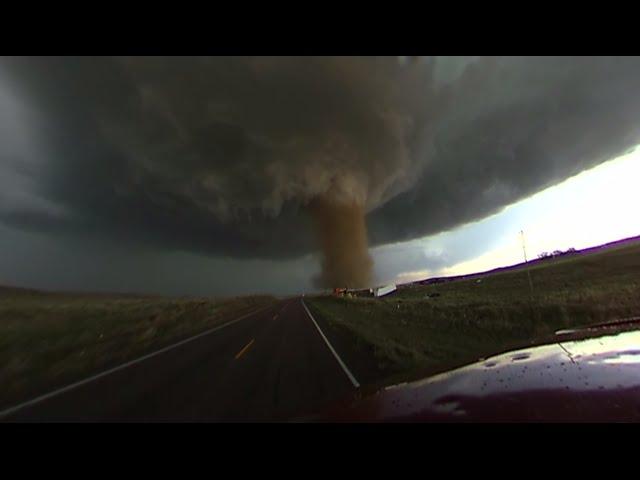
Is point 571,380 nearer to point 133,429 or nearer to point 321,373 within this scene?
point 321,373

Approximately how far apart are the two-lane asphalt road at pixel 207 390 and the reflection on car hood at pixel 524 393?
1.30m

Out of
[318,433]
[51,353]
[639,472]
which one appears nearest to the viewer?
[639,472]

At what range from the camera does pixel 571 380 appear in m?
4.80

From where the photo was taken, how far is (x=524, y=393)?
14.3ft

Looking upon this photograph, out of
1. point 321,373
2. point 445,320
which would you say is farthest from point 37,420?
point 445,320

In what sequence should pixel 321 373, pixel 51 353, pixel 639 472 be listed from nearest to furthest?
1. pixel 639 472
2. pixel 321 373
3. pixel 51 353

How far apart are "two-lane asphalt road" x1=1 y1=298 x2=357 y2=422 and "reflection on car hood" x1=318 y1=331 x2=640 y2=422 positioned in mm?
1297

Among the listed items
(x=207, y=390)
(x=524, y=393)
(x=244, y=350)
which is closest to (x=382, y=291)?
(x=244, y=350)

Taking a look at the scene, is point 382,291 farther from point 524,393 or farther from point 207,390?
point 524,393

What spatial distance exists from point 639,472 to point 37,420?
734 centimetres

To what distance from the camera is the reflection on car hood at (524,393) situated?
11.7ft

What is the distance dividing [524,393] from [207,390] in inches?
223

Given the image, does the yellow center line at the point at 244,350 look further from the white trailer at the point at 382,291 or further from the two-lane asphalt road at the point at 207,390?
the white trailer at the point at 382,291

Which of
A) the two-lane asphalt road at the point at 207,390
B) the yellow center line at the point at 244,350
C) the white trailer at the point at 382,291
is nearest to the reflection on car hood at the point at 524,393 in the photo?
the two-lane asphalt road at the point at 207,390
